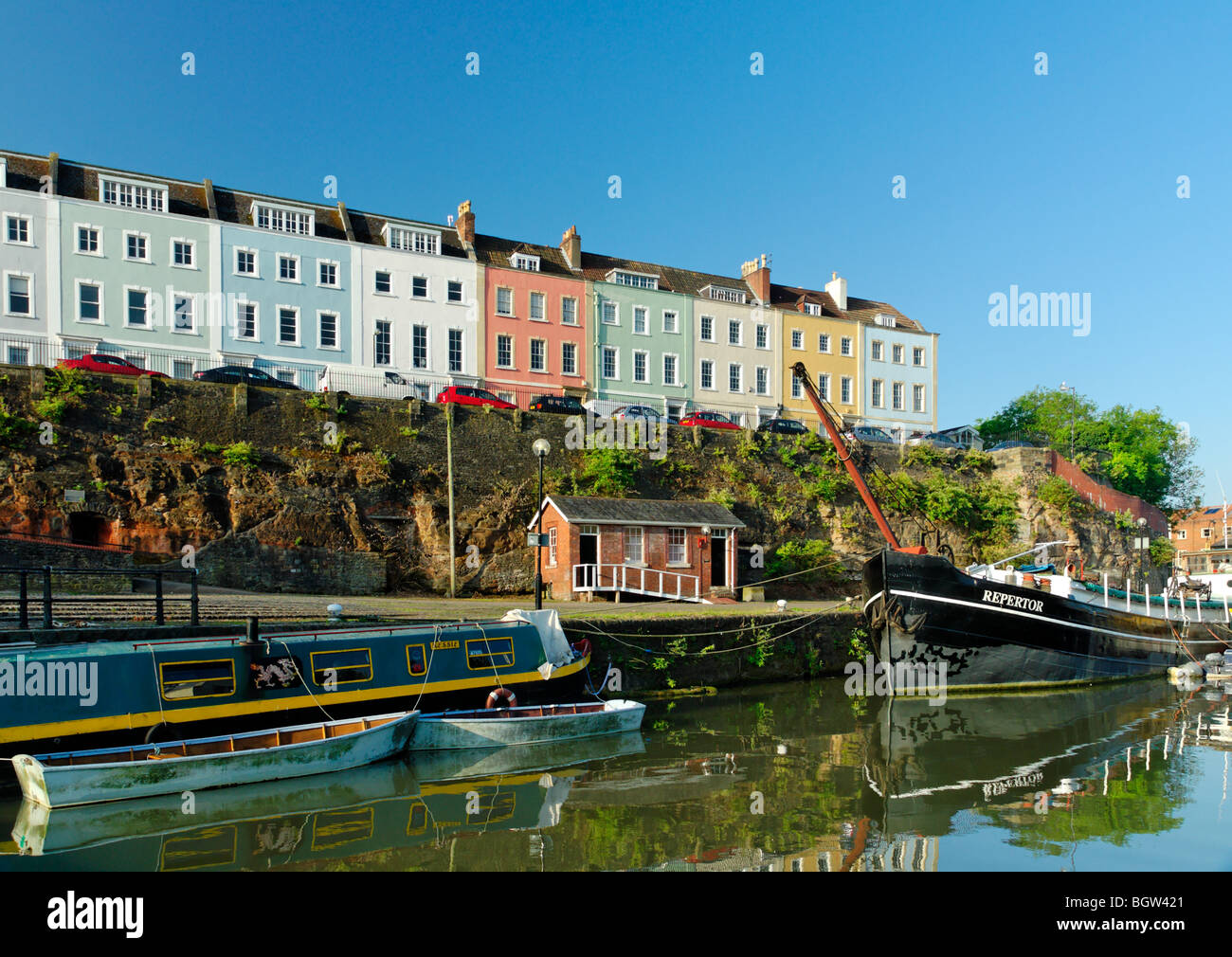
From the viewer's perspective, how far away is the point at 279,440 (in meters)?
28.6

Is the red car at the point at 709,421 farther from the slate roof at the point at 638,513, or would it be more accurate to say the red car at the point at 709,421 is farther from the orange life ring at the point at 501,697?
the orange life ring at the point at 501,697

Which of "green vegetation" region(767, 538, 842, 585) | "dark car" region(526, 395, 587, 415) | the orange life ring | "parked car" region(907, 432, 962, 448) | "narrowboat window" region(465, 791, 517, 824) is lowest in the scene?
"narrowboat window" region(465, 791, 517, 824)

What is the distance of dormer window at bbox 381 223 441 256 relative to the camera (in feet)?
129

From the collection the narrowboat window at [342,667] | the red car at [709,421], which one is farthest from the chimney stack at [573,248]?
the narrowboat window at [342,667]

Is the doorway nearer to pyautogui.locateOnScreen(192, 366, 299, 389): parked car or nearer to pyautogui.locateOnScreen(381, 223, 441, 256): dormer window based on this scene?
pyautogui.locateOnScreen(192, 366, 299, 389): parked car

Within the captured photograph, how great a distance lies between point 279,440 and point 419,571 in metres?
6.55

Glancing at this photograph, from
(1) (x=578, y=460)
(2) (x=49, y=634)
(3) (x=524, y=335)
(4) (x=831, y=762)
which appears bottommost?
(4) (x=831, y=762)

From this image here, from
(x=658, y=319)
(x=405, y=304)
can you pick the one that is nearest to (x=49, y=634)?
(x=405, y=304)

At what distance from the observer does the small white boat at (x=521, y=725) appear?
1386 centimetres

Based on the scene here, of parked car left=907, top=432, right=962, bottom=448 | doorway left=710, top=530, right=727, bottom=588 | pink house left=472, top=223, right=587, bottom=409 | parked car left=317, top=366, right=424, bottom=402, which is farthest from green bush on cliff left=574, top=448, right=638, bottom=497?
parked car left=907, top=432, right=962, bottom=448

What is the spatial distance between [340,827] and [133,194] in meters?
33.7

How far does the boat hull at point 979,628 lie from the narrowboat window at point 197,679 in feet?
45.6

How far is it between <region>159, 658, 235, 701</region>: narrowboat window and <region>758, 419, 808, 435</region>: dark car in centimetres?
2840

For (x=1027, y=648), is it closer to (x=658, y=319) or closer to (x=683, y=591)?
(x=683, y=591)
